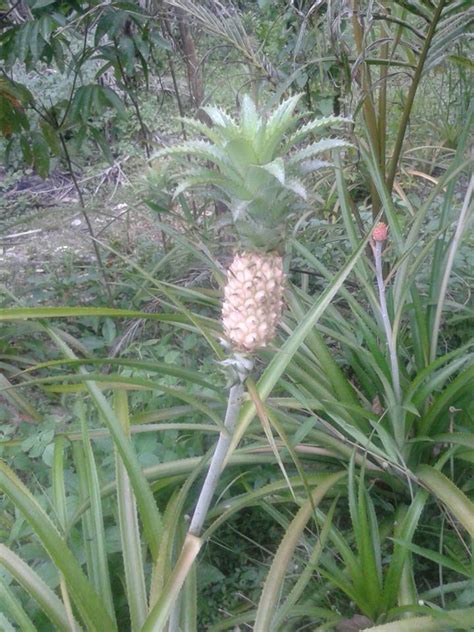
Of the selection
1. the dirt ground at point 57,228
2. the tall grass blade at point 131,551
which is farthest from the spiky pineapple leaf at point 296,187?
the dirt ground at point 57,228

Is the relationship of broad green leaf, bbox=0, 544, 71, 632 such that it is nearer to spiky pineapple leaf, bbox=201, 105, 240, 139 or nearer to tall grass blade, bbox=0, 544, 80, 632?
tall grass blade, bbox=0, 544, 80, 632

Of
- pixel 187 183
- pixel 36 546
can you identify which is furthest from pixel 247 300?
pixel 36 546

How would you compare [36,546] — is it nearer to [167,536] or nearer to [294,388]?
[167,536]

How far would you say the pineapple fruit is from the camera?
3.17 ft

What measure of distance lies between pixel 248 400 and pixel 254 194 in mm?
371

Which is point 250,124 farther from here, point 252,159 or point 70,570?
point 70,570

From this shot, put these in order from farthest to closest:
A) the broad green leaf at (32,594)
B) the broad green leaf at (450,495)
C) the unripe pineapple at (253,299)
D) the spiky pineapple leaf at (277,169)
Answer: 1. the broad green leaf at (450,495)
2. the broad green leaf at (32,594)
3. the unripe pineapple at (253,299)
4. the spiky pineapple leaf at (277,169)

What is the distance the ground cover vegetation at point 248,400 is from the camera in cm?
106

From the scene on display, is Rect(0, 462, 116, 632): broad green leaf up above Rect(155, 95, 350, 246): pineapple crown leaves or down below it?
below

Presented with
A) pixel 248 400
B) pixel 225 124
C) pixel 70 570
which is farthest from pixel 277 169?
pixel 70 570

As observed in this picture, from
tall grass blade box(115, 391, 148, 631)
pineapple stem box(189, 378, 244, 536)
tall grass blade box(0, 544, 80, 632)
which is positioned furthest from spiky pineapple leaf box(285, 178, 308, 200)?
tall grass blade box(0, 544, 80, 632)

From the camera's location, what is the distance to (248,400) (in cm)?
114

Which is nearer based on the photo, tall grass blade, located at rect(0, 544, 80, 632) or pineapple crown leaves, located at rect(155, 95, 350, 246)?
pineapple crown leaves, located at rect(155, 95, 350, 246)

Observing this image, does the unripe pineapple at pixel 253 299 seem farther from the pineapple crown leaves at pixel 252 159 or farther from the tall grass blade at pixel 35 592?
the tall grass blade at pixel 35 592
